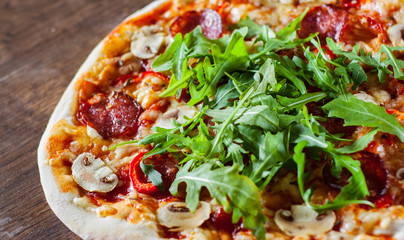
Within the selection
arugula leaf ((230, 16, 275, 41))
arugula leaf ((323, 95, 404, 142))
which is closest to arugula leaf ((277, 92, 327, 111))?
arugula leaf ((323, 95, 404, 142))

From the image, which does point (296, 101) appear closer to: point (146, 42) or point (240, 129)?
point (240, 129)

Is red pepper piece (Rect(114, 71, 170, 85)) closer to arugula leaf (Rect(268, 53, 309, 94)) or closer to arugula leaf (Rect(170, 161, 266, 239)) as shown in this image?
arugula leaf (Rect(268, 53, 309, 94))

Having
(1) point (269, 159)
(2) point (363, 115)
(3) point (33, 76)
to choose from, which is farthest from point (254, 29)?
(3) point (33, 76)

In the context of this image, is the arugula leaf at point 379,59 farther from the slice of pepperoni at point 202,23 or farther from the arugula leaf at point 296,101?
the slice of pepperoni at point 202,23

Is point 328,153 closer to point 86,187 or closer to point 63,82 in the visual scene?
point 86,187

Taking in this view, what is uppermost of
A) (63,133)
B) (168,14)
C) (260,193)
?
(168,14)

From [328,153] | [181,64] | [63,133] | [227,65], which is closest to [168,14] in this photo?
[181,64]
